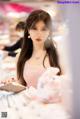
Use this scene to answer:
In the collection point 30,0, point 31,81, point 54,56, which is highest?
point 30,0

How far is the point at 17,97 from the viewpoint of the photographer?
203cm

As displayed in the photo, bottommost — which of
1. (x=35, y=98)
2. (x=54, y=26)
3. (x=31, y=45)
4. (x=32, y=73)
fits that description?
(x=35, y=98)

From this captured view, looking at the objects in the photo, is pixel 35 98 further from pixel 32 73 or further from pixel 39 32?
pixel 39 32

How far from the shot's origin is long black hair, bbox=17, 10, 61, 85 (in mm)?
1997

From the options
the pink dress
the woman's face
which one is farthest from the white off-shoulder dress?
the woman's face

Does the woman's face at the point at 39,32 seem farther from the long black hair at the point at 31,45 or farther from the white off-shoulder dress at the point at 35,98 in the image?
the white off-shoulder dress at the point at 35,98

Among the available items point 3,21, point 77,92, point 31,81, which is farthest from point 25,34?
point 77,92

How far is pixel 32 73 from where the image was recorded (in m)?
2.04

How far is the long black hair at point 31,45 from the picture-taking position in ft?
6.55

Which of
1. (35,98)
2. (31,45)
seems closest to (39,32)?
(31,45)

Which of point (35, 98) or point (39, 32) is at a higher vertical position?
point (39, 32)

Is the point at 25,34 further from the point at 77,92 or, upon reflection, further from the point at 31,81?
the point at 77,92

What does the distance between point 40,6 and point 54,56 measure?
0.93 ft

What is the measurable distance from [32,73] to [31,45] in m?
0.16
